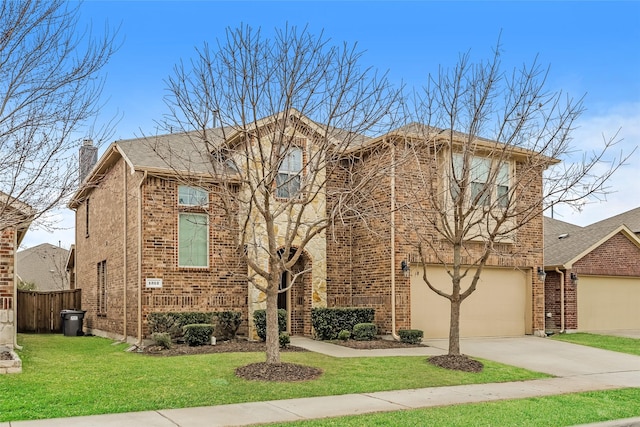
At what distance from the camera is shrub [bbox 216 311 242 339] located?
1691cm

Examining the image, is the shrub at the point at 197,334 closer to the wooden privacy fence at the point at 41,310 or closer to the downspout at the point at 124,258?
the downspout at the point at 124,258

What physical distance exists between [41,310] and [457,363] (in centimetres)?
1642

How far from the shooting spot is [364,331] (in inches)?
674

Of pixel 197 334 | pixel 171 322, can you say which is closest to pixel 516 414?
pixel 197 334

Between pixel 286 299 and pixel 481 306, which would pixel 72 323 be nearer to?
pixel 286 299

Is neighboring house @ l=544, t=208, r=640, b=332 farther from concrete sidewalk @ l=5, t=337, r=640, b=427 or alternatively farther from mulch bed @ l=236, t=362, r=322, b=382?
mulch bed @ l=236, t=362, r=322, b=382

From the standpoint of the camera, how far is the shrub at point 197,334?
15.7 metres

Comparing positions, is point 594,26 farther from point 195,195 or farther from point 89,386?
point 89,386

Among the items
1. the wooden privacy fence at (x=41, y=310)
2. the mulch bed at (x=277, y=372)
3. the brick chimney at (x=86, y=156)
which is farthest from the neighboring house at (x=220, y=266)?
the brick chimney at (x=86, y=156)

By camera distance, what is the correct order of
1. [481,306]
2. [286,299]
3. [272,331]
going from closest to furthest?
[272,331] < [286,299] < [481,306]

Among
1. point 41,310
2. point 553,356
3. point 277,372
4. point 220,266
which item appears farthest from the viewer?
point 41,310

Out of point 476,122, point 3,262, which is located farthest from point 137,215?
point 476,122

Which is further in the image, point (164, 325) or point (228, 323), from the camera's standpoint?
point (228, 323)

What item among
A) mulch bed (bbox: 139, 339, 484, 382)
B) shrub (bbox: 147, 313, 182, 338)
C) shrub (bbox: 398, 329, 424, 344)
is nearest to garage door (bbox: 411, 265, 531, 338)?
shrub (bbox: 398, 329, 424, 344)
